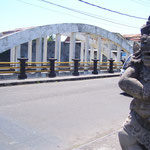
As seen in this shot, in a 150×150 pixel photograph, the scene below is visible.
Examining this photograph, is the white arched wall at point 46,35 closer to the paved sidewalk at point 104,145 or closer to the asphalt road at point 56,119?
the asphalt road at point 56,119

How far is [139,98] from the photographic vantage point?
2395 millimetres

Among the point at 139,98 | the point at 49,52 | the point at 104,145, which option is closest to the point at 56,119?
the point at 104,145

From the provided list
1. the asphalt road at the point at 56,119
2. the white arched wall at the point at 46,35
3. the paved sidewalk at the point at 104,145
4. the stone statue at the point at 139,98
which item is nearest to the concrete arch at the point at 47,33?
the white arched wall at the point at 46,35

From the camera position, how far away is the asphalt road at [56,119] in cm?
450

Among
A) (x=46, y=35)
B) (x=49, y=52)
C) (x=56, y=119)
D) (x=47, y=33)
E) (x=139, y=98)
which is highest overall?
(x=47, y=33)

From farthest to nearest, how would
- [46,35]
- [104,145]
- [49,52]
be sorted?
1. [49,52]
2. [46,35]
3. [104,145]

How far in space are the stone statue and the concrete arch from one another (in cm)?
1121

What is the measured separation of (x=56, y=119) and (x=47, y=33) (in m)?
9.60

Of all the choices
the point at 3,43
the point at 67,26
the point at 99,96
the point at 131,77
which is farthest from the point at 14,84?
the point at 131,77

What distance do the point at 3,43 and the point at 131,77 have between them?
37.3ft

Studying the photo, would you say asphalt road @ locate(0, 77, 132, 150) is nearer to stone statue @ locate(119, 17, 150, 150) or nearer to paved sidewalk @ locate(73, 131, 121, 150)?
paved sidewalk @ locate(73, 131, 121, 150)

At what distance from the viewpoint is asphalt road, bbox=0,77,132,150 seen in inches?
177

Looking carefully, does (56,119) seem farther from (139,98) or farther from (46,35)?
(46,35)

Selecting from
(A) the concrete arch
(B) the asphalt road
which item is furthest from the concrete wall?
(B) the asphalt road
